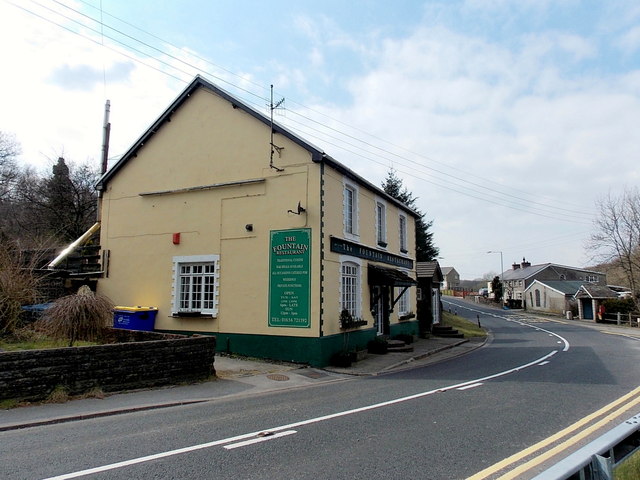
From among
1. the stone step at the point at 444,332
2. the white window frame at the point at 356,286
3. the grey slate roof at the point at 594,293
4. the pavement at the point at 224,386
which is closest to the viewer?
the pavement at the point at 224,386

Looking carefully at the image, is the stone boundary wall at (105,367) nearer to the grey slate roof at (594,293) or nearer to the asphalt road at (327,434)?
the asphalt road at (327,434)

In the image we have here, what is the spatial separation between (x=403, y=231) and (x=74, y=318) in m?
17.1

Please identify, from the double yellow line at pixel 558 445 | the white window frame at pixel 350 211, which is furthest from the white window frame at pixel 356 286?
the double yellow line at pixel 558 445

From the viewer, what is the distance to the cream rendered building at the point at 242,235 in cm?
1475

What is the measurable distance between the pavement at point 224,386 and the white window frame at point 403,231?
6.58 meters

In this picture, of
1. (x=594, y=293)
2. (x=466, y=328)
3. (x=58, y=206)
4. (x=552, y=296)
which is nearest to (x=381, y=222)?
(x=466, y=328)

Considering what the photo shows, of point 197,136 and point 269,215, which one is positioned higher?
point 197,136

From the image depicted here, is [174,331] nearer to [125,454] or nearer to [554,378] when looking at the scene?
[125,454]

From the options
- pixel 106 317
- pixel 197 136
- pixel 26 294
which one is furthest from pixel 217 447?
pixel 197 136

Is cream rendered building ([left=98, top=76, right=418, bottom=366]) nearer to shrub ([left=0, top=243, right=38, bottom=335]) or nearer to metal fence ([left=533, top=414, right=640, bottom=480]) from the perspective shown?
Answer: shrub ([left=0, top=243, right=38, bottom=335])

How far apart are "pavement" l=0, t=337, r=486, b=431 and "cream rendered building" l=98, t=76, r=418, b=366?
93 centimetres

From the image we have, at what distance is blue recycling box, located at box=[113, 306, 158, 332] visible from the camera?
54.6 ft

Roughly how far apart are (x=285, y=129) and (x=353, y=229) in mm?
4649

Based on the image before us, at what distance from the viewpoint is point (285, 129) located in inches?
607
